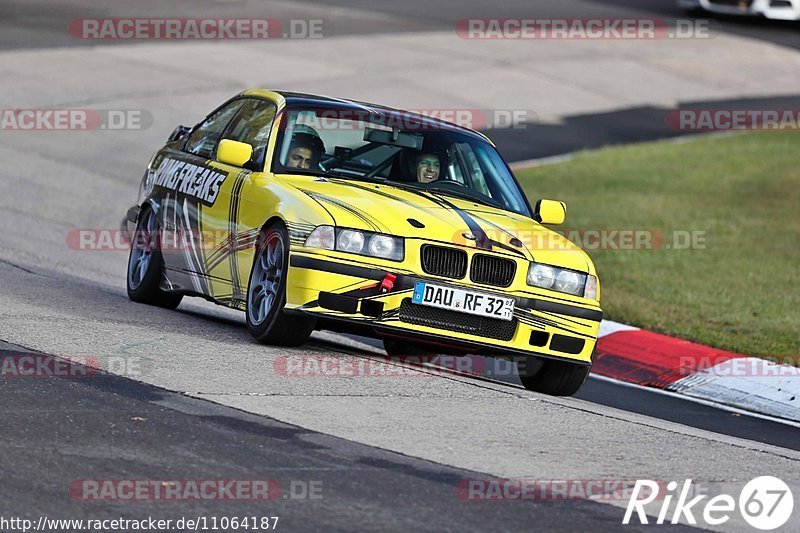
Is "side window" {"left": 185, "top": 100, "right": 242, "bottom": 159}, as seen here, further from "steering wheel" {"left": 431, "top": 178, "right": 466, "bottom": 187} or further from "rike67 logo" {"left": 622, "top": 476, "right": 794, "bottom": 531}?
"rike67 logo" {"left": 622, "top": 476, "right": 794, "bottom": 531}

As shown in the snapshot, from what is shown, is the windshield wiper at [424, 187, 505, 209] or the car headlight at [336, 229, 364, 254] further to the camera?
the windshield wiper at [424, 187, 505, 209]

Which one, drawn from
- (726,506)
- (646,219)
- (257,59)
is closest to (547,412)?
(726,506)

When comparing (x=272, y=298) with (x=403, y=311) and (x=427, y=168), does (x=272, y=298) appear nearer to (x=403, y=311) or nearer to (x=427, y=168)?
(x=403, y=311)

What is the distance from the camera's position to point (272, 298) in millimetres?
8844

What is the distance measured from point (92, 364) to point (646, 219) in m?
10.5

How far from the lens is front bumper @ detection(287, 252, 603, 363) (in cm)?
854

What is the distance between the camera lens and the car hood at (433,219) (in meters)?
8.71

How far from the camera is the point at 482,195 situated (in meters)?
9.95

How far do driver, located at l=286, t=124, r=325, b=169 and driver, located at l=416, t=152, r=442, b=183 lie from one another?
628mm

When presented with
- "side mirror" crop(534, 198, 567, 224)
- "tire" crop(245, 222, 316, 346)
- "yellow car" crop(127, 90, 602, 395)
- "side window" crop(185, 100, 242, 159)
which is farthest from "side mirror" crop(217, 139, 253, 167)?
"side mirror" crop(534, 198, 567, 224)

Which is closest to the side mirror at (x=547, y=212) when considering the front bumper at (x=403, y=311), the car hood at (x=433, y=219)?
the car hood at (x=433, y=219)

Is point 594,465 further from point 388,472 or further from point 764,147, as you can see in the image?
point 764,147

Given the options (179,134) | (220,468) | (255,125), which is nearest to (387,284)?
(255,125)

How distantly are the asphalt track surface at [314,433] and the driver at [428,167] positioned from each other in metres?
1.18
